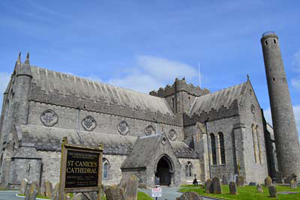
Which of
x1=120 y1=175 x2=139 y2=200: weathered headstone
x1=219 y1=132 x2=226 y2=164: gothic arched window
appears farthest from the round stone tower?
x1=120 y1=175 x2=139 y2=200: weathered headstone

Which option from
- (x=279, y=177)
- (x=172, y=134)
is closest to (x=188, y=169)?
(x=172, y=134)

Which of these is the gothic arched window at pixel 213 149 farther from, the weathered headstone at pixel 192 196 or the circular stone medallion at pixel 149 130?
the weathered headstone at pixel 192 196

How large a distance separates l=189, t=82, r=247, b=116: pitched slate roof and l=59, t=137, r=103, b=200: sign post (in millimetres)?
25220

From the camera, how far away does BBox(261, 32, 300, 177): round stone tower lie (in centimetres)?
3089

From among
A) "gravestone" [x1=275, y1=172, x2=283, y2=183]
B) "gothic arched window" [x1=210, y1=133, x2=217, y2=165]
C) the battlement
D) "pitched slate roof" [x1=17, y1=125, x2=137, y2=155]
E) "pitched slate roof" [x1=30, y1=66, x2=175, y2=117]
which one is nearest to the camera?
"pitched slate roof" [x1=17, y1=125, x2=137, y2=155]

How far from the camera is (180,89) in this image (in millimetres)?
37906

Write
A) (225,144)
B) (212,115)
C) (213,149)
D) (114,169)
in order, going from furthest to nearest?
1. (212,115)
2. (213,149)
3. (225,144)
4. (114,169)

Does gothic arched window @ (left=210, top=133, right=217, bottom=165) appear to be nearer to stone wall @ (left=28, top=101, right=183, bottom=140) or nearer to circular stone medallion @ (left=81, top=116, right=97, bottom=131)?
stone wall @ (left=28, top=101, right=183, bottom=140)

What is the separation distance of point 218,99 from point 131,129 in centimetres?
1266

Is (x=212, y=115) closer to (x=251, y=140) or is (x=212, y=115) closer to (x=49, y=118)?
(x=251, y=140)

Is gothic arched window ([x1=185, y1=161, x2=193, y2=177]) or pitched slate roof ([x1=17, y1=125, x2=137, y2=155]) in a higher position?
pitched slate roof ([x1=17, y1=125, x2=137, y2=155])

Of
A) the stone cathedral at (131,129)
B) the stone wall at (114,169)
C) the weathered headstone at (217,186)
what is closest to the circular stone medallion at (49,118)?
the stone cathedral at (131,129)

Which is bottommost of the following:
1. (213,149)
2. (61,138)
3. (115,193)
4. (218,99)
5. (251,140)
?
(115,193)

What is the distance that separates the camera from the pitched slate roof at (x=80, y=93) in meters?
25.3
